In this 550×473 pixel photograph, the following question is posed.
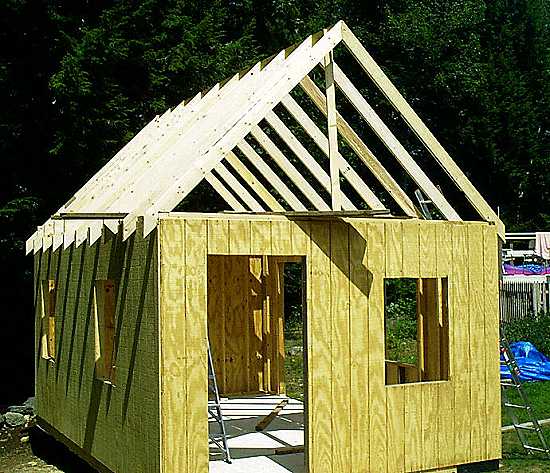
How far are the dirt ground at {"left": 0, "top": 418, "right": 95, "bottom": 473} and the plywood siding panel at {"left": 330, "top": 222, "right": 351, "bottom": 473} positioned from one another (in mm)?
3536

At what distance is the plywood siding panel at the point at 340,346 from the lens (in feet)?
27.1

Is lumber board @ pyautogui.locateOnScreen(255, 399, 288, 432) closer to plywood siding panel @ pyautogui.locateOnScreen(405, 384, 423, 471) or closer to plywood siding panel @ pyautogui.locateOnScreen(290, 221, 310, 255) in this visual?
plywood siding panel @ pyautogui.locateOnScreen(405, 384, 423, 471)

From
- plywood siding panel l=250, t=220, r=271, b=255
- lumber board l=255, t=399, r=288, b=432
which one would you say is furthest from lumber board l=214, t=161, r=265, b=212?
plywood siding panel l=250, t=220, r=271, b=255

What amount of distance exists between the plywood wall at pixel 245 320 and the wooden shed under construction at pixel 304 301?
2.65 m

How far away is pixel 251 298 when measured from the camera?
13.4m

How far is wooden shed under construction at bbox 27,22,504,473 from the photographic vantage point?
7.57 metres

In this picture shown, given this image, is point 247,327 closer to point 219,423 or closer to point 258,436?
point 258,436

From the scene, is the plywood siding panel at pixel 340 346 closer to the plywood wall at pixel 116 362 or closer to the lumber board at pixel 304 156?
the lumber board at pixel 304 156

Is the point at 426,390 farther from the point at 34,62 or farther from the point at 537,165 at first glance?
the point at 537,165

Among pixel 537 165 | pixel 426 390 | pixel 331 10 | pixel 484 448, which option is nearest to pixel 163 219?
pixel 426 390

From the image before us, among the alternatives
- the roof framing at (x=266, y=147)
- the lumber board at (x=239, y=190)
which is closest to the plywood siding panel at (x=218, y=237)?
the roof framing at (x=266, y=147)

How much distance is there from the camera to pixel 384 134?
29.2 ft

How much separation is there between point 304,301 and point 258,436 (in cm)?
272

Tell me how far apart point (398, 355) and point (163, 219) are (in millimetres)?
10941
